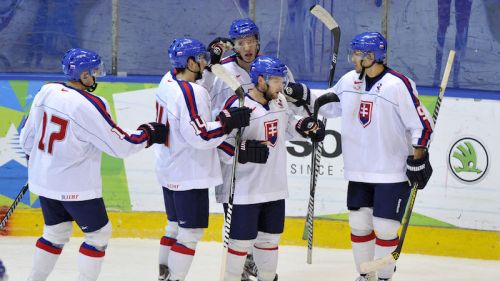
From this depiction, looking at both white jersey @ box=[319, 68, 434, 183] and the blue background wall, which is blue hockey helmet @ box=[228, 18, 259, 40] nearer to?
white jersey @ box=[319, 68, 434, 183]

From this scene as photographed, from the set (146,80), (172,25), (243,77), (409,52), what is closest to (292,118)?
(243,77)

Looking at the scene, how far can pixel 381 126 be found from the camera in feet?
16.7

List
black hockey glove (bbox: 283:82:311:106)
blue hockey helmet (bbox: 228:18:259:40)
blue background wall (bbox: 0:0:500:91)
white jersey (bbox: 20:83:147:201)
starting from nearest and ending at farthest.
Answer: white jersey (bbox: 20:83:147:201)
black hockey glove (bbox: 283:82:311:106)
blue hockey helmet (bbox: 228:18:259:40)
blue background wall (bbox: 0:0:500:91)

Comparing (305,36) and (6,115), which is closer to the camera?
(6,115)

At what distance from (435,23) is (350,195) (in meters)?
2.40

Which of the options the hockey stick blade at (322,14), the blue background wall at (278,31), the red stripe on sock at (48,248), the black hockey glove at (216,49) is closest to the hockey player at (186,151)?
the black hockey glove at (216,49)

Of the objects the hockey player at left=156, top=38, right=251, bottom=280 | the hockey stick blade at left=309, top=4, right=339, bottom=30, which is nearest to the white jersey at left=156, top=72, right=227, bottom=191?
the hockey player at left=156, top=38, right=251, bottom=280

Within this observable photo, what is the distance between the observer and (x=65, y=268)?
5980 mm

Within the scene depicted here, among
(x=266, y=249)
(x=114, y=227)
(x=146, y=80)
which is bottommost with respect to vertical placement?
(x=114, y=227)

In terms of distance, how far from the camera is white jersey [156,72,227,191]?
190 inches

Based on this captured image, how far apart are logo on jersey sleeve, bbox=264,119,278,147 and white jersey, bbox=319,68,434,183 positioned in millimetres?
445

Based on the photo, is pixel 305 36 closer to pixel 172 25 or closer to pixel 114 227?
pixel 172 25

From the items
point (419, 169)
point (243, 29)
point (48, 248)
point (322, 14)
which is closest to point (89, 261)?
point (48, 248)

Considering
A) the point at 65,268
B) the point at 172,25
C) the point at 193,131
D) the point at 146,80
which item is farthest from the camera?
the point at 172,25
